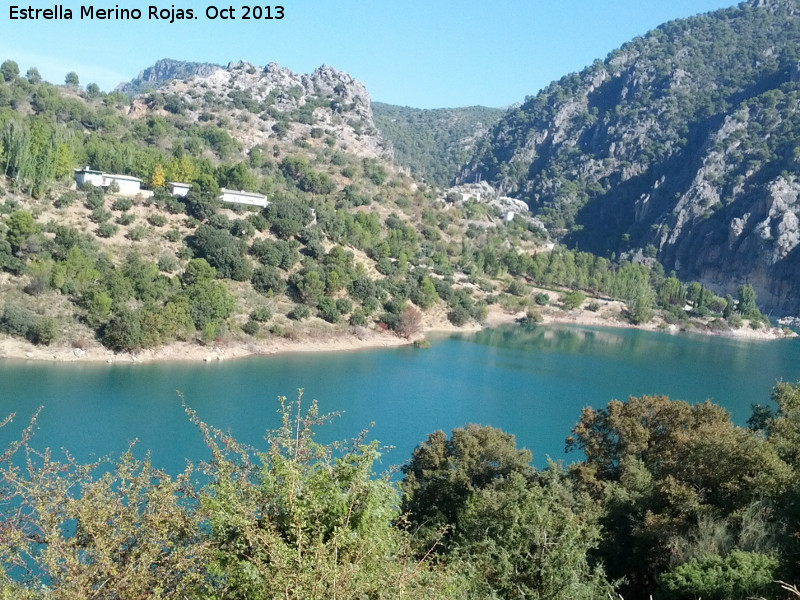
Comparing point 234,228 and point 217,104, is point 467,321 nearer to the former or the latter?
point 234,228

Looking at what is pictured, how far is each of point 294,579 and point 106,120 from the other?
233 feet

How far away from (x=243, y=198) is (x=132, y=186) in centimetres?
825

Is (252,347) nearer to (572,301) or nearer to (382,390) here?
(382,390)

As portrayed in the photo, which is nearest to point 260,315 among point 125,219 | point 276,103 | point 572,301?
point 125,219

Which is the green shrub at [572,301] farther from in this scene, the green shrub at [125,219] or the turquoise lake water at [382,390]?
the green shrub at [125,219]

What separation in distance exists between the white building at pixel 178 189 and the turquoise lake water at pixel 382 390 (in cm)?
1860

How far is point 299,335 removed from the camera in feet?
139

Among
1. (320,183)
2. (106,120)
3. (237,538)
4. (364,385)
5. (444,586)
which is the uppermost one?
(106,120)

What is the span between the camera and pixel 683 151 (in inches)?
4562

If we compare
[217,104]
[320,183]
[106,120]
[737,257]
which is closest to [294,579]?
[320,183]

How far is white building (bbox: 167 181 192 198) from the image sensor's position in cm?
5047

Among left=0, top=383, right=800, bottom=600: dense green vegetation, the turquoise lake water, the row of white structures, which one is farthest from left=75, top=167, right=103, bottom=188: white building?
left=0, top=383, right=800, bottom=600: dense green vegetation

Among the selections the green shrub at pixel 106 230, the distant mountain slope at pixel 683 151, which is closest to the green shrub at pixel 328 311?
the green shrub at pixel 106 230

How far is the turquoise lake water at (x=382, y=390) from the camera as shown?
23.5 metres
